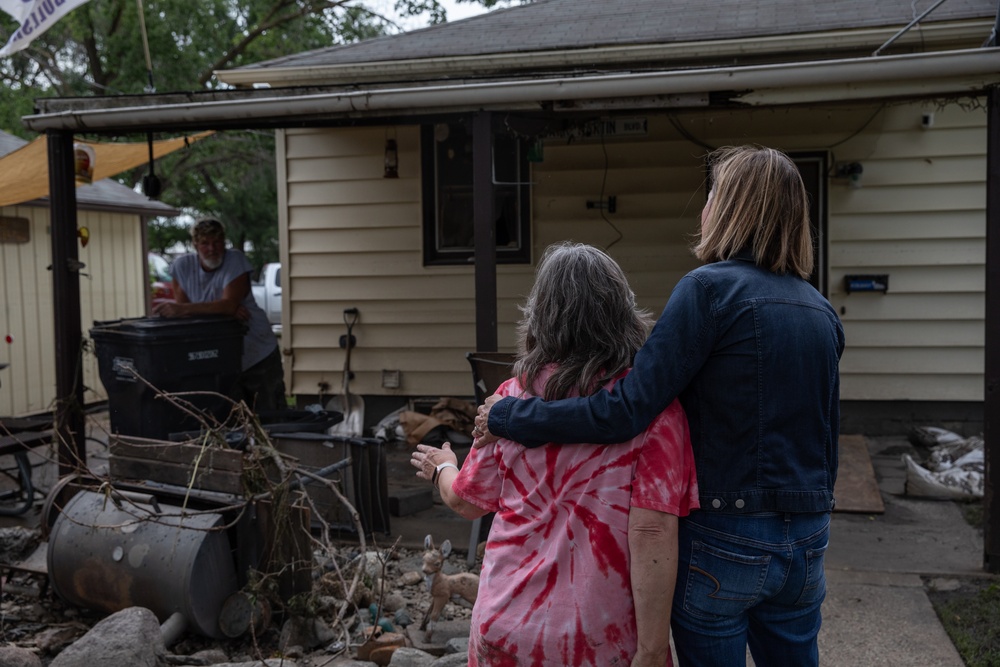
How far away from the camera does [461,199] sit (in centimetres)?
839

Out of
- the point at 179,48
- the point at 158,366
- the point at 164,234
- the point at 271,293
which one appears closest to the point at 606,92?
the point at 158,366

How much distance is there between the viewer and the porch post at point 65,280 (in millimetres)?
6008

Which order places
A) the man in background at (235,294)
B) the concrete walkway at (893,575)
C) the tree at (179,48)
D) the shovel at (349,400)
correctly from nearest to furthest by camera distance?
1. the concrete walkway at (893,575)
2. the man in background at (235,294)
3. the shovel at (349,400)
4. the tree at (179,48)

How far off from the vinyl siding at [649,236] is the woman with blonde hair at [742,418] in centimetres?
492

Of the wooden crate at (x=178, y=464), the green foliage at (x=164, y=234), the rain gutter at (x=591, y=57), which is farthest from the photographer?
the green foliage at (x=164, y=234)

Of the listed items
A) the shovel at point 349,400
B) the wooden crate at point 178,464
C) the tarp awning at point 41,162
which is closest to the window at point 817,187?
the shovel at point 349,400

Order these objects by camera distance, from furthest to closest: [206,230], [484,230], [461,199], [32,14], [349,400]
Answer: [349,400]
[461,199]
[206,230]
[32,14]
[484,230]

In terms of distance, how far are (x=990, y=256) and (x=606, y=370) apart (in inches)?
138

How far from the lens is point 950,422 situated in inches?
303

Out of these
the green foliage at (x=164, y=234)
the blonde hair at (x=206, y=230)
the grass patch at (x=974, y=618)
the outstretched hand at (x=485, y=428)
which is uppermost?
the green foliage at (x=164, y=234)

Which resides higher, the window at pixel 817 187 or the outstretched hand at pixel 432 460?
the window at pixel 817 187

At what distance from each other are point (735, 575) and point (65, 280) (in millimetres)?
5363

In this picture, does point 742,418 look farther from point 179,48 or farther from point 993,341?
point 179,48

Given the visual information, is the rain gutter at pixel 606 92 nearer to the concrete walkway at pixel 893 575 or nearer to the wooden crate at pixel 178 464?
the wooden crate at pixel 178 464
